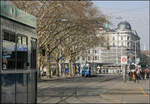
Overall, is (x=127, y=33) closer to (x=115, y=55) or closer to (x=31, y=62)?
(x=115, y=55)

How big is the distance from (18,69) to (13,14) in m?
1.65

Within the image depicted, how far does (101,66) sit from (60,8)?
86180mm

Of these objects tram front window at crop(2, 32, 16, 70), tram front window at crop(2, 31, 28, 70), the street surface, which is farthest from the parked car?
tram front window at crop(2, 32, 16, 70)

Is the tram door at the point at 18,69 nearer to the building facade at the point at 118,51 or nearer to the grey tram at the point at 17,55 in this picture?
the grey tram at the point at 17,55

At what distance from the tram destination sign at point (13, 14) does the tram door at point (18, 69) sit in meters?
0.46

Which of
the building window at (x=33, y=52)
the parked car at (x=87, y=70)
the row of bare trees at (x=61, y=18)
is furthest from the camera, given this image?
the parked car at (x=87, y=70)

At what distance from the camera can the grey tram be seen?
384 inches

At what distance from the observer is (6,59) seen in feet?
32.7

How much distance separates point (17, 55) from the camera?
10.7 metres

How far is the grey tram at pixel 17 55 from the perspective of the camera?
9.77 m

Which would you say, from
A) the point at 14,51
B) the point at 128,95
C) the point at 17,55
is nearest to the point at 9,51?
the point at 14,51

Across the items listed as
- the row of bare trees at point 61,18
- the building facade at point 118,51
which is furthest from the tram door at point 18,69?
the building facade at point 118,51

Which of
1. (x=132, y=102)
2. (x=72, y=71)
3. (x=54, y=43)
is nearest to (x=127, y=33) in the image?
(x=72, y=71)

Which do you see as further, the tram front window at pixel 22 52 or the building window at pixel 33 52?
the building window at pixel 33 52
